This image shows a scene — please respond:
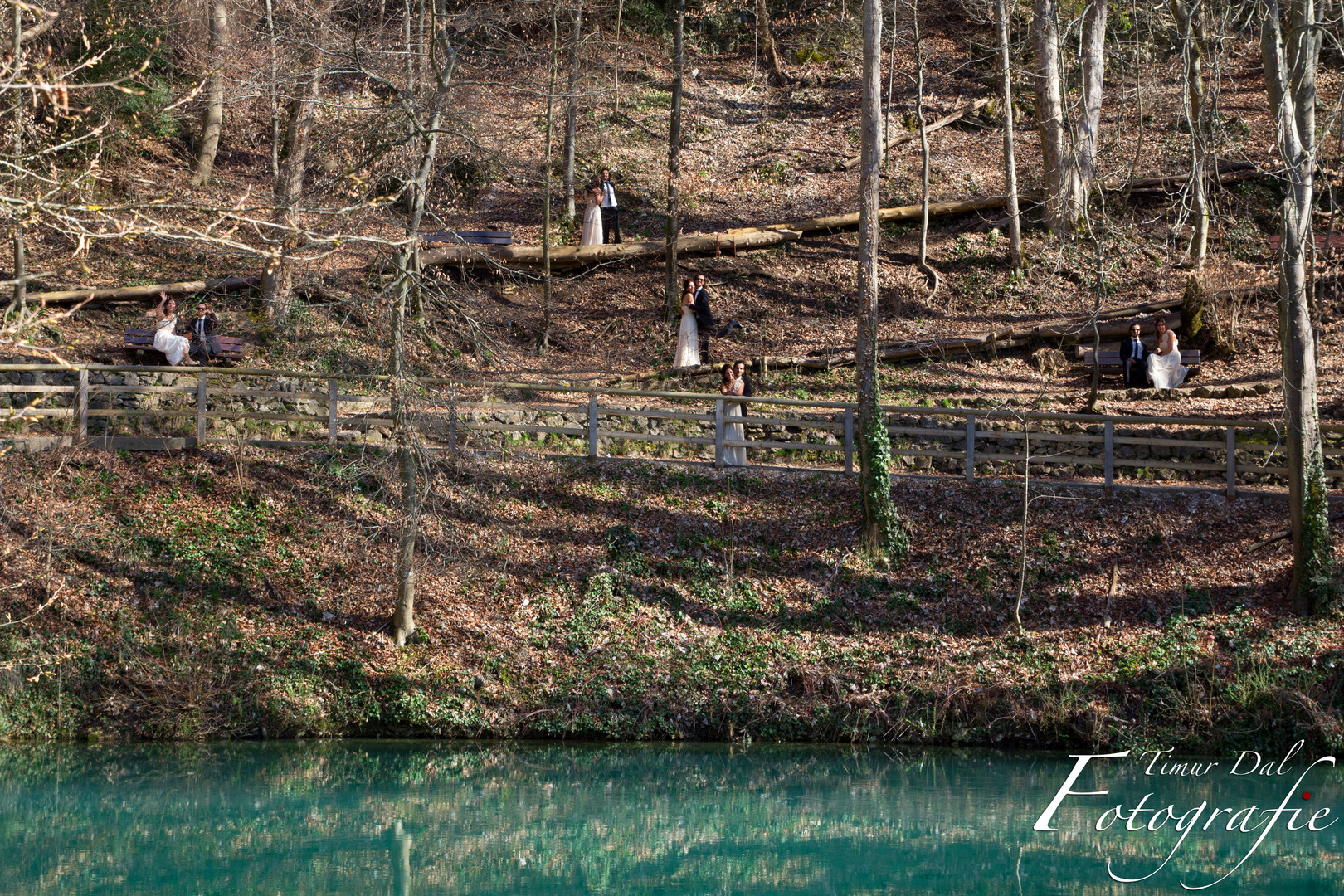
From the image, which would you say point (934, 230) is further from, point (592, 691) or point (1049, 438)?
point (592, 691)

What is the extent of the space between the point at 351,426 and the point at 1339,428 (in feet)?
45.7

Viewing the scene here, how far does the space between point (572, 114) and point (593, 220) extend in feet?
7.92

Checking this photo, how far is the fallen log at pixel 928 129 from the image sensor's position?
31.5 meters

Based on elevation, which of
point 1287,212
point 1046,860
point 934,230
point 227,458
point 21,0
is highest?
point 934,230

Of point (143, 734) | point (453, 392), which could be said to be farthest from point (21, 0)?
point (453, 392)

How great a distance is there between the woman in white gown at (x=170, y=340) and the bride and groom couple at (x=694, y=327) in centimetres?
823

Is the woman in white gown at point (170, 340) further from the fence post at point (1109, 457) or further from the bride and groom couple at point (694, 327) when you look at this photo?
the fence post at point (1109, 457)

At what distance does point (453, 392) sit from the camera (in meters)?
16.6

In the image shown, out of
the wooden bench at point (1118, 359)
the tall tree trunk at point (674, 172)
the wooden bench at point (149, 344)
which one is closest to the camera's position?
the wooden bench at point (149, 344)

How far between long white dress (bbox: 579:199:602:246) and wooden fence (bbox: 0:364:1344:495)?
7.70 metres

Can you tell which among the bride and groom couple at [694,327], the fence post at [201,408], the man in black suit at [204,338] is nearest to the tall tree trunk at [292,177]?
the man in black suit at [204,338]

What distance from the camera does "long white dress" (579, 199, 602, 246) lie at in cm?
2600

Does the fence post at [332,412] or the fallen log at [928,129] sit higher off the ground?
the fallen log at [928,129]

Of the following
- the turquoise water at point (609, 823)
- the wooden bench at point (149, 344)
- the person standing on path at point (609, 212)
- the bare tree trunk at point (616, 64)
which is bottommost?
the turquoise water at point (609, 823)
